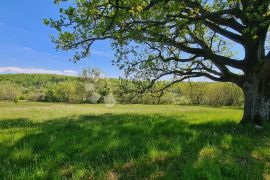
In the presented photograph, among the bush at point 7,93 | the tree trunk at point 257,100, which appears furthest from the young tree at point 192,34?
the bush at point 7,93

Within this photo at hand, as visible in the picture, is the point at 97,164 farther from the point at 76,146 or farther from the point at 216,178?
the point at 216,178

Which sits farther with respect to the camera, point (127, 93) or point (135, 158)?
point (127, 93)

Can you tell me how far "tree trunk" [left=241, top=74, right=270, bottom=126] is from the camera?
45.8 ft

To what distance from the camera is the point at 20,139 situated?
9.52 m

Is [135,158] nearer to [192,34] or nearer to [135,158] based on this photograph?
[135,158]

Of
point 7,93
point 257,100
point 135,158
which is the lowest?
point 7,93

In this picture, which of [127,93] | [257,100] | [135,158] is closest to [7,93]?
[127,93]

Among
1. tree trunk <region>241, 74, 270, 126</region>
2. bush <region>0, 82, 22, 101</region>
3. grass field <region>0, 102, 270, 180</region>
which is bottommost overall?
bush <region>0, 82, 22, 101</region>

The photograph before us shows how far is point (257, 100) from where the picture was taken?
14125 millimetres

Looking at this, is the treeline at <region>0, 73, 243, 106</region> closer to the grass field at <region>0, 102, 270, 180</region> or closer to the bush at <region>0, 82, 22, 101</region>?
the bush at <region>0, 82, 22, 101</region>

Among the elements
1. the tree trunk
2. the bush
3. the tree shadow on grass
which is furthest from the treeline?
the tree shadow on grass

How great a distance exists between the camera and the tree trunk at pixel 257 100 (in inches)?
549

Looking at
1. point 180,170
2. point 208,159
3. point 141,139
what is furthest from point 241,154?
point 141,139

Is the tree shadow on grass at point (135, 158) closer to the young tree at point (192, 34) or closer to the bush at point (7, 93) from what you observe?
the young tree at point (192, 34)
